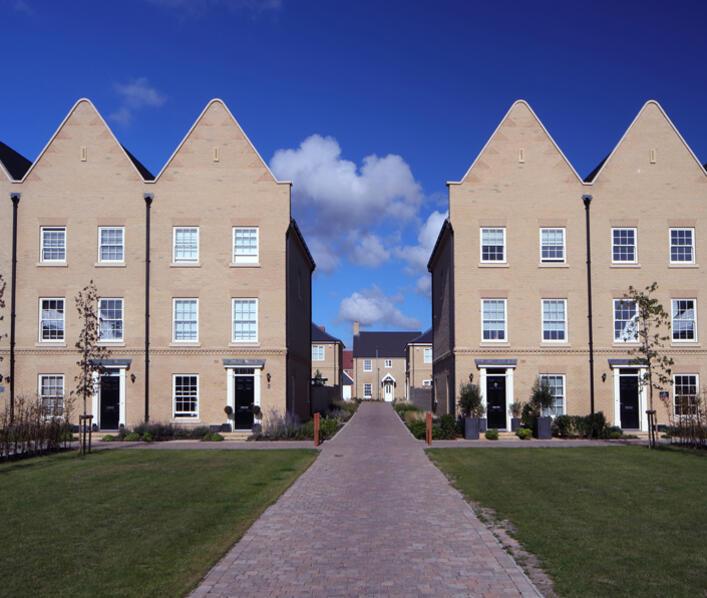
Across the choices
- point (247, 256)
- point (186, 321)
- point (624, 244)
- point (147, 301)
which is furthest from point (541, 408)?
point (147, 301)

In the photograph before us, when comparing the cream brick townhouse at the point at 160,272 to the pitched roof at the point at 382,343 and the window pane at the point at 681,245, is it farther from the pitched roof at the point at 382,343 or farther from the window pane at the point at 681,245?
the pitched roof at the point at 382,343

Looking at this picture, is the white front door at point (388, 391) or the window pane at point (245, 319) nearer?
the window pane at point (245, 319)

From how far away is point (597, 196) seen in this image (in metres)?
35.1

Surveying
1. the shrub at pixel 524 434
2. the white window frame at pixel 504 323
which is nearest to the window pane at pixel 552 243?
the white window frame at pixel 504 323

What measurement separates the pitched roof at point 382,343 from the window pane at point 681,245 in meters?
66.1

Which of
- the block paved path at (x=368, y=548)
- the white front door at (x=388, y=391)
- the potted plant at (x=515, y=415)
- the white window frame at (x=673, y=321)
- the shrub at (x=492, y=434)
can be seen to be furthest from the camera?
the white front door at (x=388, y=391)

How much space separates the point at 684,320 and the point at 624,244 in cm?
424

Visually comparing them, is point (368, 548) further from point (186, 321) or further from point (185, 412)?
point (186, 321)

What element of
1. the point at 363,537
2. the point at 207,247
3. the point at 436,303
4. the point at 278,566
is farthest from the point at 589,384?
the point at 278,566

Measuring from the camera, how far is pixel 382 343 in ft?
335

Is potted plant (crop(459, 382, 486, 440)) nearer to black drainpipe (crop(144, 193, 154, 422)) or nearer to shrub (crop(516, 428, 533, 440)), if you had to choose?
shrub (crop(516, 428, 533, 440))

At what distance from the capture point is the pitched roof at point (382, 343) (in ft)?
330

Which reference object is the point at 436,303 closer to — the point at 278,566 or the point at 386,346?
the point at 278,566

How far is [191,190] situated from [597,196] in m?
18.1
